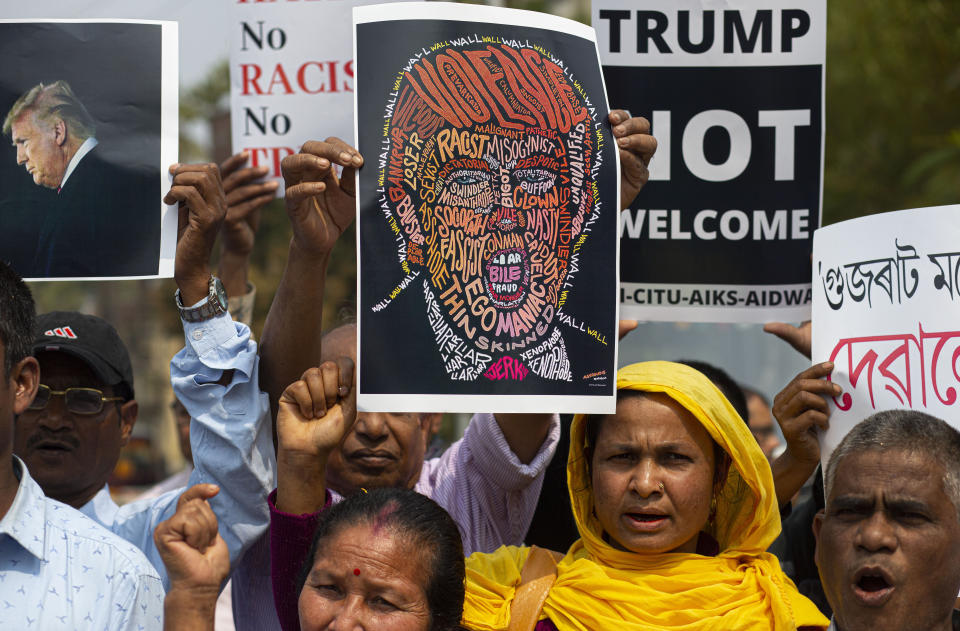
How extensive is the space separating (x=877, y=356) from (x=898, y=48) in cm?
1201

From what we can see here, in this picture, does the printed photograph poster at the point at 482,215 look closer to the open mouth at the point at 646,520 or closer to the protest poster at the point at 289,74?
the open mouth at the point at 646,520

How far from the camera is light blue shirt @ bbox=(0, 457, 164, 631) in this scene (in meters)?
2.59

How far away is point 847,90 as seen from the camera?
17375mm

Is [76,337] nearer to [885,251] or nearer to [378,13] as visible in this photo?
[378,13]

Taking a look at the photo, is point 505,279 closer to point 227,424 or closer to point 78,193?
point 227,424

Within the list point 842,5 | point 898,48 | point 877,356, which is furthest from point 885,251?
point 842,5

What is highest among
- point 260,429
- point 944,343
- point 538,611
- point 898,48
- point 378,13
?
point 898,48

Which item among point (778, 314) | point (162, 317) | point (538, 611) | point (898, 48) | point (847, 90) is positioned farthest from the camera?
point (162, 317)

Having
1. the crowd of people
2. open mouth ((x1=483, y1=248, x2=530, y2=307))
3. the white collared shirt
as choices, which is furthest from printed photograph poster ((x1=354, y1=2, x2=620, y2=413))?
the white collared shirt

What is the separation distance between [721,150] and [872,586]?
5.69 ft

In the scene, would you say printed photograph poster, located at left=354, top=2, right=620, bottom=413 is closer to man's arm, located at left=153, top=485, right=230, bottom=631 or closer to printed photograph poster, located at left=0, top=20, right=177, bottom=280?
man's arm, located at left=153, top=485, right=230, bottom=631

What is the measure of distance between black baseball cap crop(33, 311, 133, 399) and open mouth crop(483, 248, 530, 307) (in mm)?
1156

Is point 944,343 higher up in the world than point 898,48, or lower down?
lower down

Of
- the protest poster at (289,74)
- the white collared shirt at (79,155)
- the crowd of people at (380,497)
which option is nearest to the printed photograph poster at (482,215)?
the crowd of people at (380,497)
